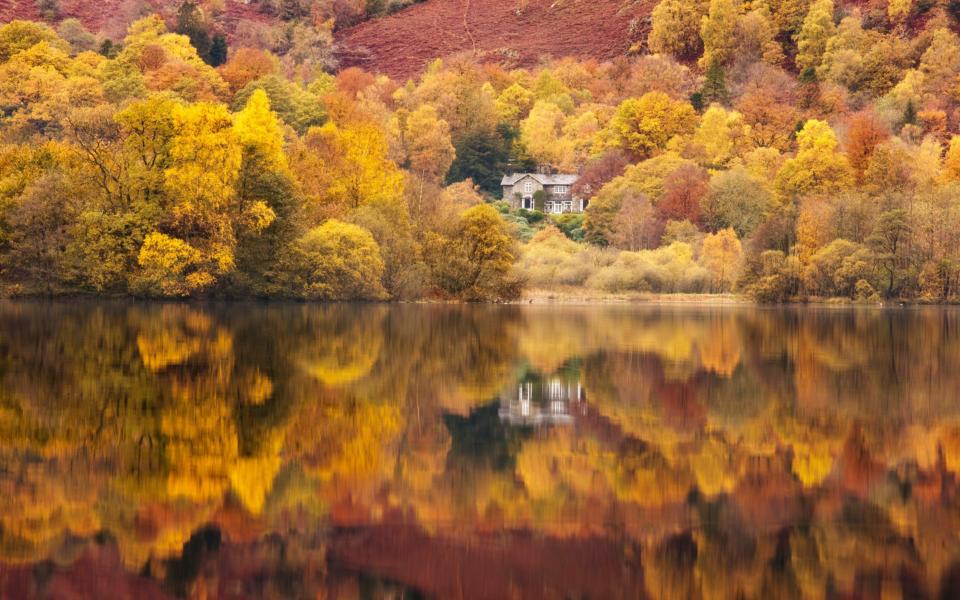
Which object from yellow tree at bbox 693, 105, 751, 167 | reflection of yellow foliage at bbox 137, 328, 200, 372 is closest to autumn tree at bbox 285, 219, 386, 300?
reflection of yellow foliage at bbox 137, 328, 200, 372

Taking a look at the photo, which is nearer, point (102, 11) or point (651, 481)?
point (651, 481)

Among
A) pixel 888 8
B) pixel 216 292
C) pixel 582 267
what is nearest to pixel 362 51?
pixel 888 8

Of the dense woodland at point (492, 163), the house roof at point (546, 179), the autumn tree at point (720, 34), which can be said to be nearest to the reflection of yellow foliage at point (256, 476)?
the dense woodland at point (492, 163)

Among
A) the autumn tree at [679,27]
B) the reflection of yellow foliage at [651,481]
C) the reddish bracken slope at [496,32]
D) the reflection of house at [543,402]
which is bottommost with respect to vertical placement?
the reflection of yellow foliage at [651,481]

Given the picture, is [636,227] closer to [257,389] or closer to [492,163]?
[492,163]

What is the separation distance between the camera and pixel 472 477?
1254cm

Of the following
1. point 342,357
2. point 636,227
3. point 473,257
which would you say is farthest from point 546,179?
point 342,357

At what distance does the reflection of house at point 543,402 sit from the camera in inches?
664

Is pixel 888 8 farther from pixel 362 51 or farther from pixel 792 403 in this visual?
pixel 792 403

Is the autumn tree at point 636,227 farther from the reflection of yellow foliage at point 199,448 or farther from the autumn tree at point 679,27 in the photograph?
the reflection of yellow foliage at point 199,448

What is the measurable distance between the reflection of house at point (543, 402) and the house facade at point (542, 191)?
301 ft

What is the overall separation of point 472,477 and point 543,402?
606 centimetres

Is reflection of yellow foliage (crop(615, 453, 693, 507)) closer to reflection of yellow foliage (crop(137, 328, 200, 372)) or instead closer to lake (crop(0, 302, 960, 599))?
lake (crop(0, 302, 960, 599))

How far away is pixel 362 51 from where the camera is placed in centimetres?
17512
